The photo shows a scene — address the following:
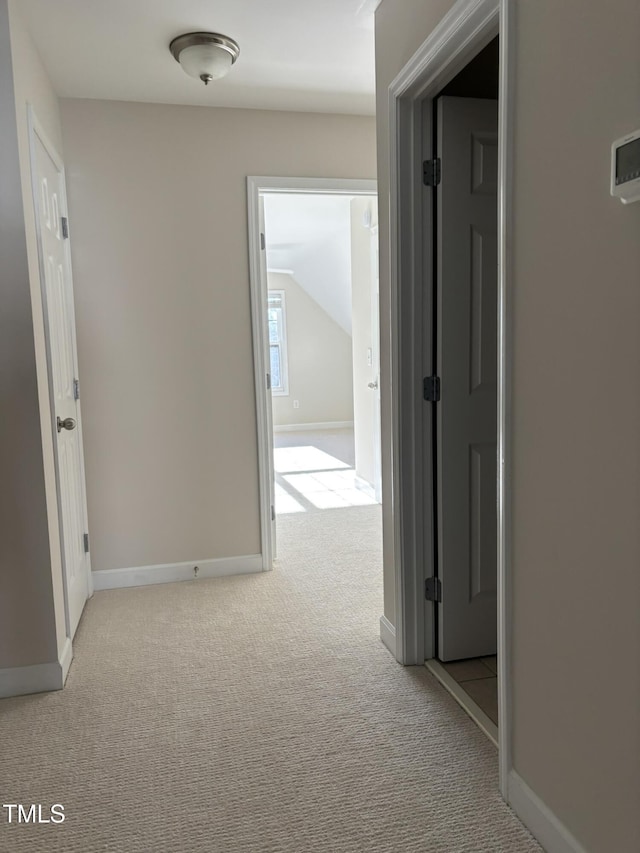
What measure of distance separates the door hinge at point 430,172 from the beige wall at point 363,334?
113 inches

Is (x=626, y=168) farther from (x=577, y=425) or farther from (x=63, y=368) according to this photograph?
(x=63, y=368)

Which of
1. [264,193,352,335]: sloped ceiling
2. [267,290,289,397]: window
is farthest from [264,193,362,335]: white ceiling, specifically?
[267,290,289,397]: window

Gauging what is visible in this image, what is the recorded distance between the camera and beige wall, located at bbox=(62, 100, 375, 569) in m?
3.22

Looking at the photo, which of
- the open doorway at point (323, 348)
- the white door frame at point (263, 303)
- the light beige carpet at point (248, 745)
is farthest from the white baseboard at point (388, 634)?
the open doorway at point (323, 348)

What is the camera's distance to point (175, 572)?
11.4 ft

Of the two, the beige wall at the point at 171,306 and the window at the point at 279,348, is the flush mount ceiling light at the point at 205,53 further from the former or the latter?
the window at the point at 279,348

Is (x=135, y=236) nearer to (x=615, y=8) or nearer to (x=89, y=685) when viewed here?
(x=89, y=685)

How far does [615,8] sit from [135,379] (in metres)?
2.71

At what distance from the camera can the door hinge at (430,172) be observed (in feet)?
7.41

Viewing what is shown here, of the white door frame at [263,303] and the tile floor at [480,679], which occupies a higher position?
the white door frame at [263,303]

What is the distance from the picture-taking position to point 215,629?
2.85 m

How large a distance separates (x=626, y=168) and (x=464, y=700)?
5.76 feet

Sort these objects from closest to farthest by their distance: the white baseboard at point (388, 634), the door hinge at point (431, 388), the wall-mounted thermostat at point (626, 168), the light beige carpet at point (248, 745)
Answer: the wall-mounted thermostat at point (626, 168)
the light beige carpet at point (248, 745)
the door hinge at point (431, 388)
the white baseboard at point (388, 634)

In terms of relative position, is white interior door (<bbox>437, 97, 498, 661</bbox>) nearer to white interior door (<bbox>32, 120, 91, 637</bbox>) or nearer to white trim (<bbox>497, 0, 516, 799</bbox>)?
white trim (<bbox>497, 0, 516, 799</bbox>)
